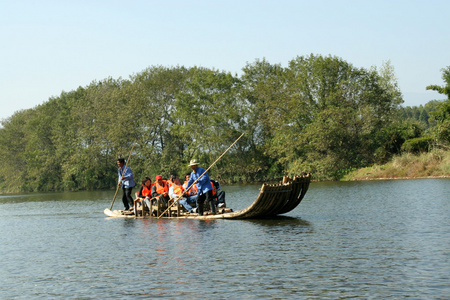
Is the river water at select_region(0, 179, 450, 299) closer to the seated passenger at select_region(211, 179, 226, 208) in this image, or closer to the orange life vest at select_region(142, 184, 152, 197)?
the seated passenger at select_region(211, 179, 226, 208)

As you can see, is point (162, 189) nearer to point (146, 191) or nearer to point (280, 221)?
point (146, 191)

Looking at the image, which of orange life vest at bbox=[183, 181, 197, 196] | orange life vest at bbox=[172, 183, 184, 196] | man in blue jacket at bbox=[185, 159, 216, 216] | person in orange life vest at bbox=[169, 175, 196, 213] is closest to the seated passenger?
man in blue jacket at bbox=[185, 159, 216, 216]

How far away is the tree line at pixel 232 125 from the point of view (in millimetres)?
52906

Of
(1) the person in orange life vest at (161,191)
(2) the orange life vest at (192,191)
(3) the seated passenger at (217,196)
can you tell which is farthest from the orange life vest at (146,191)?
(3) the seated passenger at (217,196)

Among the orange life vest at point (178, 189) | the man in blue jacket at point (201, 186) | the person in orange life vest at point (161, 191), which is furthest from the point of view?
the person in orange life vest at point (161, 191)

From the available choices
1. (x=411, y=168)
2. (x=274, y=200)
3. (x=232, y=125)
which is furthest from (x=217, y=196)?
(x=232, y=125)

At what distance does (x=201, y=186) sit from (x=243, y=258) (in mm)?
7682

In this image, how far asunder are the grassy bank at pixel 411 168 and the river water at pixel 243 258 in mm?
21943

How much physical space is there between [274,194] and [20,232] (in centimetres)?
1031

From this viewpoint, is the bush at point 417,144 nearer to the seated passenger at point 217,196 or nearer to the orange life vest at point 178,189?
the seated passenger at point 217,196

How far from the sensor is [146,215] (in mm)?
23938

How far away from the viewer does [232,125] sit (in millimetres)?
60500

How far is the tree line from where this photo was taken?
52906 millimetres

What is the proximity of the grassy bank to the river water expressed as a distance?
2194 centimetres
